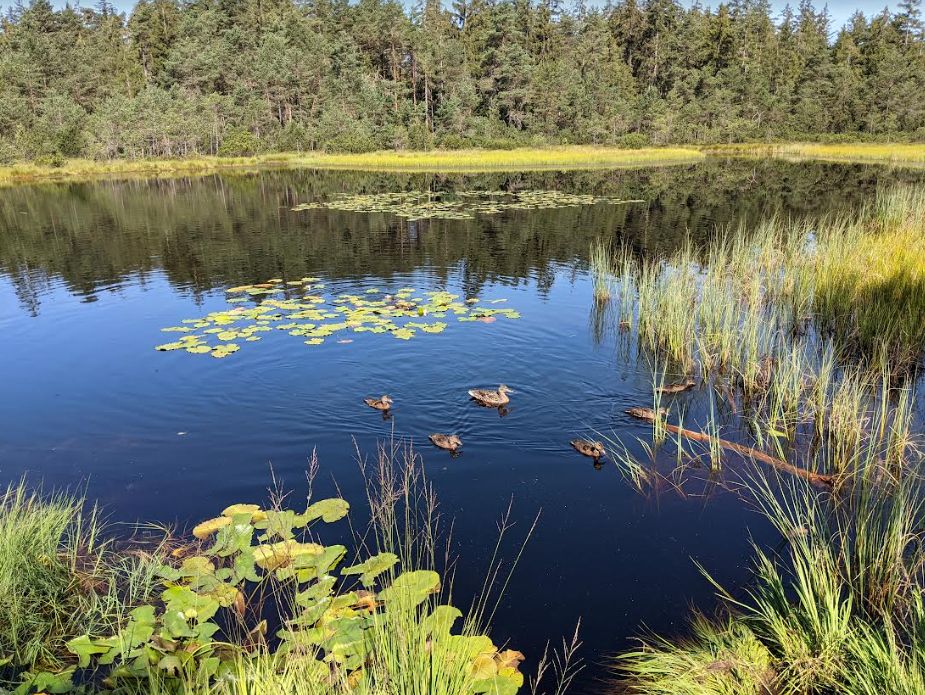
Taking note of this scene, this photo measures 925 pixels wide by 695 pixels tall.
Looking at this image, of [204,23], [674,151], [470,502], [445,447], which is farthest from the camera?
[204,23]

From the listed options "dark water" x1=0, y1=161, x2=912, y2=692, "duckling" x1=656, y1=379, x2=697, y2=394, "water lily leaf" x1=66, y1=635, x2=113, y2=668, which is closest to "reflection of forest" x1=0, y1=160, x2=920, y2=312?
"dark water" x1=0, y1=161, x2=912, y2=692

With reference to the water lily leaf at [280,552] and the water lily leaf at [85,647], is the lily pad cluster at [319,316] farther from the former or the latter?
the water lily leaf at [85,647]

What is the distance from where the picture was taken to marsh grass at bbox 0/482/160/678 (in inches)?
158

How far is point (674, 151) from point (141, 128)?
4828 centimetres

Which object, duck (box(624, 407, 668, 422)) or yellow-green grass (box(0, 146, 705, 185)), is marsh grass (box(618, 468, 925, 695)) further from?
yellow-green grass (box(0, 146, 705, 185))

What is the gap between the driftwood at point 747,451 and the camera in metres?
6.12

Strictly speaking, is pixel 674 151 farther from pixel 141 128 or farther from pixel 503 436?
pixel 503 436

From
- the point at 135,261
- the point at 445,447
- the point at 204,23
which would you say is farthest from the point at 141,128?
the point at 445,447

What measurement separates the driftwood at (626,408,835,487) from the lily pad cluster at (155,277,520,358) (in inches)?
174

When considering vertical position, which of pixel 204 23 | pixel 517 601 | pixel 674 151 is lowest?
pixel 517 601

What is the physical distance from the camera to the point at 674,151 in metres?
53.4

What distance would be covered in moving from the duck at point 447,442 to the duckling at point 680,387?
2957 mm

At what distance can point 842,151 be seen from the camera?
52.4m

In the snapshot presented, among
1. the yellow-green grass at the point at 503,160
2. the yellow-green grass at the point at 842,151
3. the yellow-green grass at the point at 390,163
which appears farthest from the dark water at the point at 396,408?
the yellow-green grass at the point at 842,151
